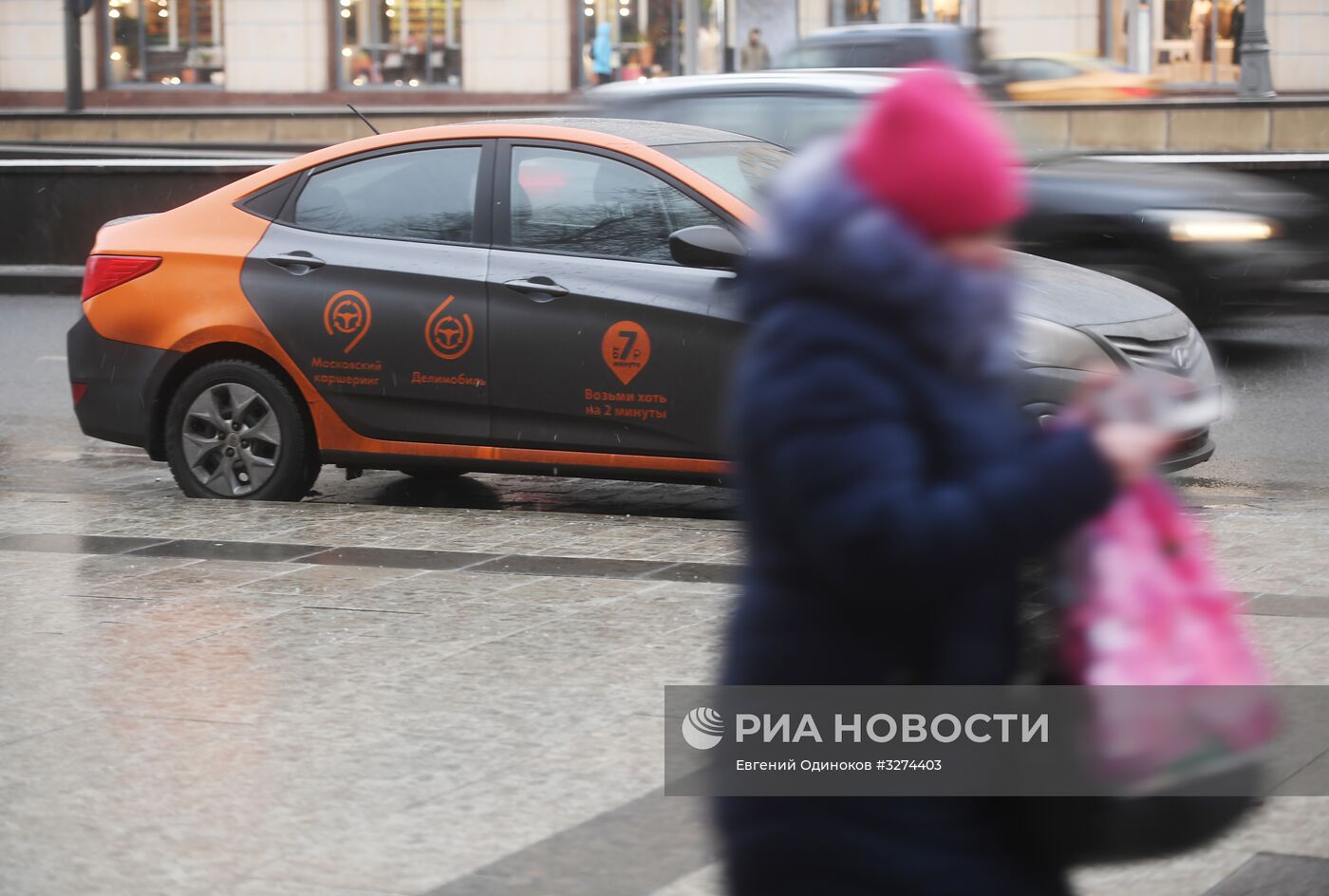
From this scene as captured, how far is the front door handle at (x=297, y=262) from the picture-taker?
796cm

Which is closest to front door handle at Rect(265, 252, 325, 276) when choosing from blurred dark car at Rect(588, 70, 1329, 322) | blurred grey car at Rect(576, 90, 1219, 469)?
blurred grey car at Rect(576, 90, 1219, 469)

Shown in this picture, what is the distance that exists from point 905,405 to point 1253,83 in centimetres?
2668

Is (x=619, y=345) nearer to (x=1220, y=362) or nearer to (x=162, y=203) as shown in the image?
(x=1220, y=362)

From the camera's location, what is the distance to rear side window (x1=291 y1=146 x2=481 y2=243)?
26.0ft

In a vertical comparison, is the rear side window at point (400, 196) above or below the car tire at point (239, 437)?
above

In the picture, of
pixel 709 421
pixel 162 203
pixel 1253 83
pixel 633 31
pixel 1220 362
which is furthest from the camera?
pixel 633 31


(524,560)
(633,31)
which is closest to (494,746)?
(524,560)

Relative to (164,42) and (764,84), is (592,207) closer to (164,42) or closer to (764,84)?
(764,84)

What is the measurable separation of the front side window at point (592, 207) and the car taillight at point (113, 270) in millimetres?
1587

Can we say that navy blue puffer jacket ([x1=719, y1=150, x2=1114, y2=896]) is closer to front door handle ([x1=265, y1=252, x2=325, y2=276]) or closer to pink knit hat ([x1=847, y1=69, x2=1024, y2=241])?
pink knit hat ([x1=847, y1=69, x2=1024, y2=241])

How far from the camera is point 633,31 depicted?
35.1m

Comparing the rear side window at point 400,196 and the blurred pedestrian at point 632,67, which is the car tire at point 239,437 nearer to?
the rear side window at point 400,196

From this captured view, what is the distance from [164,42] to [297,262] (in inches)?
1210

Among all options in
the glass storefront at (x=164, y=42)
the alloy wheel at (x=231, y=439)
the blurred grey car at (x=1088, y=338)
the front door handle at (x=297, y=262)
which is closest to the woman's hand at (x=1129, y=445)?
the blurred grey car at (x=1088, y=338)
